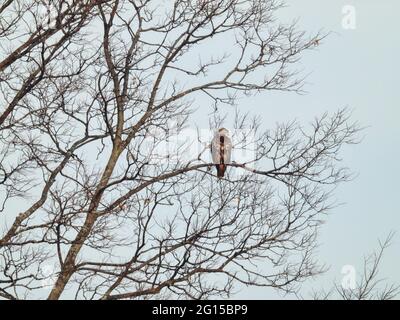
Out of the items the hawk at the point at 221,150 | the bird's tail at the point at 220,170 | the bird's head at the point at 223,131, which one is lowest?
the bird's tail at the point at 220,170

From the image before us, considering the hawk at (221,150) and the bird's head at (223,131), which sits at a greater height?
the bird's head at (223,131)

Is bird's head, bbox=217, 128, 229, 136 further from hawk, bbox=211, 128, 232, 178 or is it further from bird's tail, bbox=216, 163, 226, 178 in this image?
bird's tail, bbox=216, 163, 226, 178

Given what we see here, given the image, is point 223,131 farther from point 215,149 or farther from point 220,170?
point 220,170

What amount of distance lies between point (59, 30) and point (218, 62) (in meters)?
3.81

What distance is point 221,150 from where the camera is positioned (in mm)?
9164

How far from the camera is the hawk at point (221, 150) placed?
9.13 meters

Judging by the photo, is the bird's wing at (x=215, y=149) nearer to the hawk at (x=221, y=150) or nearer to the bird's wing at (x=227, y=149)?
the hawk at (x=221, y=150)

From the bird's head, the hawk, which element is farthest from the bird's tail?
the bird's head

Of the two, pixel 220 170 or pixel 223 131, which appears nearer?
pixel 220 170

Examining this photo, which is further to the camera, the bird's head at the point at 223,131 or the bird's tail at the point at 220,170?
the bird's head at the point at 223,131

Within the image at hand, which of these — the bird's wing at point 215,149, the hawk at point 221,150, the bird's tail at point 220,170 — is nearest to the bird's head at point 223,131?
the hawk at point 221,150

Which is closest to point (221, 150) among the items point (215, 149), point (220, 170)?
point (215, 149)

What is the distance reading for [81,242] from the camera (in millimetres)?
8203
